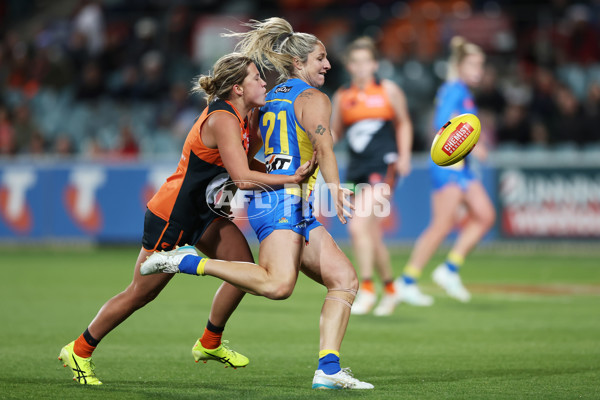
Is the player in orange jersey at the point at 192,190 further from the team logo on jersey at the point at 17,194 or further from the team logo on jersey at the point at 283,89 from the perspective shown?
the team logo on jersey at the point at 17,194

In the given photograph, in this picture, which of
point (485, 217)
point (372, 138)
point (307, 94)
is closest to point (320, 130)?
point (307, 94)

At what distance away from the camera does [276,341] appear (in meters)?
7.96

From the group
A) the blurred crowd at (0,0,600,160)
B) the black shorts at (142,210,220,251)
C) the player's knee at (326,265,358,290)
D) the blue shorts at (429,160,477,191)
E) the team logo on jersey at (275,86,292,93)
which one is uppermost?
the blurred crowd at (0,0,600,160)

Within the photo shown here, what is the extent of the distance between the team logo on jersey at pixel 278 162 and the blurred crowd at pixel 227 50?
12075mm

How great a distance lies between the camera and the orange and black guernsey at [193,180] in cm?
597

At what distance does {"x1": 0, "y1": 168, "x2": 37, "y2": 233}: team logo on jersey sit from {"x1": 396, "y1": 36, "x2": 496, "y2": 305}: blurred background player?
377 inches

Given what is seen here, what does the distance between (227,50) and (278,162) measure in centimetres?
1514

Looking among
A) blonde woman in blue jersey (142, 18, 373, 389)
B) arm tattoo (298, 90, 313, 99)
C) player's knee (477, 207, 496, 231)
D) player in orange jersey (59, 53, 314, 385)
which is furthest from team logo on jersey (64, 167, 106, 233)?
arm tattoo (298, 90, 313, 99)

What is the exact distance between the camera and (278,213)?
583 cm

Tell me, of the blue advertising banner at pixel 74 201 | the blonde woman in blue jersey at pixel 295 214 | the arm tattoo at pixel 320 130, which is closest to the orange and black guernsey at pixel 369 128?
the blonde woman in blue jersey at pixel 295 214

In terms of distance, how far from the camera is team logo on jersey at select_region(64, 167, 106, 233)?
17703 mm

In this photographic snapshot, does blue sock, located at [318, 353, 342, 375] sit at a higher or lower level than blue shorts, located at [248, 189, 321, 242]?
lower

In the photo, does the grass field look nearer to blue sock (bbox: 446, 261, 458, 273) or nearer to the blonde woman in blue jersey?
blue sock (bbox: 446, 261, 458, 273)

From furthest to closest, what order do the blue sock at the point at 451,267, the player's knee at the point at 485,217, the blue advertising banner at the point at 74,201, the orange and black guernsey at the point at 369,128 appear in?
the blue advertising banner at the point at 74,201 < the blue sock at the point at 451,267 < the player's knee at the point at 485,217 < the orange and black guernsey at the point at 369,128
